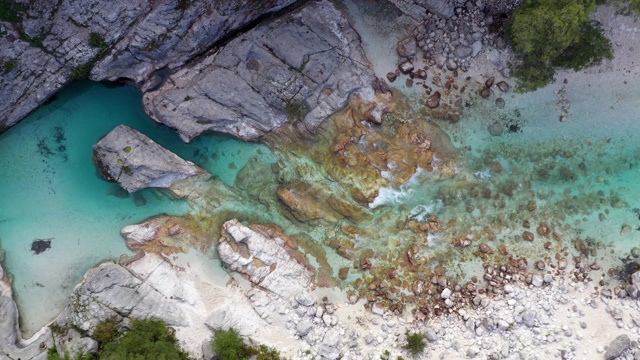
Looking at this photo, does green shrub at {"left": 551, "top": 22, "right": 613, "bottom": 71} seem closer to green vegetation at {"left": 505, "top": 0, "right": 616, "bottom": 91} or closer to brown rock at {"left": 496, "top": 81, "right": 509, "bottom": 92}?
green vegetation at {"left": 505, "top": 0, "right": 616, "bottom": 91}

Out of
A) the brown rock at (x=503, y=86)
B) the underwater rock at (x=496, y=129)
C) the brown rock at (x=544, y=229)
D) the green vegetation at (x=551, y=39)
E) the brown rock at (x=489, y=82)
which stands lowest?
the brown rock at (x=544, y=229)

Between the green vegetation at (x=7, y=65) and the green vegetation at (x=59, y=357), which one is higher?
the green vegetation at (x=7, y=65)

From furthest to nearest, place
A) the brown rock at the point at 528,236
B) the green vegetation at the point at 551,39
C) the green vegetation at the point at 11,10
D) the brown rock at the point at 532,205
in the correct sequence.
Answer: the brown rock at the point at 532,205 → the brown rock at the point at 528,236 → the green vegetation at the point at 11,10 → the green vegetation at the point at 551,39

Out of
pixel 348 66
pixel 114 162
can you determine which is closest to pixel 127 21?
pixel 114 162

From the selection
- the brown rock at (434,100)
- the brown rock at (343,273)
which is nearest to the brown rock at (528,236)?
the brown rock at (434,100)

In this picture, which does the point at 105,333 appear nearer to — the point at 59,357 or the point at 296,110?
the point at 59,357

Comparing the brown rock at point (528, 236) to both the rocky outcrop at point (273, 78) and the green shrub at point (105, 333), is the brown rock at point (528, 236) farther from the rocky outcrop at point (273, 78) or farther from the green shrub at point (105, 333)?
the green shrub at point (105, 333)

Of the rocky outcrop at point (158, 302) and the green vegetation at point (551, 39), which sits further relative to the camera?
the rocky outcrop at point (158, 302)
